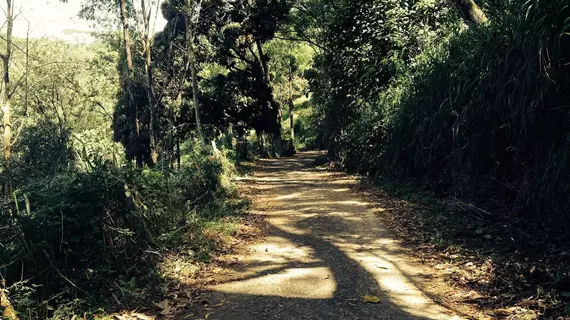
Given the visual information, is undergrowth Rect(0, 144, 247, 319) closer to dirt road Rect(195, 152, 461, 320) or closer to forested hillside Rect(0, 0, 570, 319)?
forested hillside Rect(0, 0, 570, 319)

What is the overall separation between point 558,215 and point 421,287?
6.36 feet

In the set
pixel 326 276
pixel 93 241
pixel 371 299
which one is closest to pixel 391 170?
pixel 326 276

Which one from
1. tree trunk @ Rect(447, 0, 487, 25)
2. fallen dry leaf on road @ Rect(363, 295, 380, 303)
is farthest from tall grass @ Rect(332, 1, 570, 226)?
fallen dry leaf on road @ Rect(363, 295, 380, 303)

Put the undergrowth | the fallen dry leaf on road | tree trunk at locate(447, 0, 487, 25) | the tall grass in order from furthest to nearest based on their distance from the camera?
1. tree trunk at locate(447, 0, 487, 25)
2. the tall grass
3. the undergrowth
4. the fallen dry leaf on road

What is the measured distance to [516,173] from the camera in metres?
6.32

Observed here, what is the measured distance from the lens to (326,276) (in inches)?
196

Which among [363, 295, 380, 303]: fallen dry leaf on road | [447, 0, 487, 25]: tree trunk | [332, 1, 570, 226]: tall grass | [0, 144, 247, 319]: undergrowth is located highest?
[447, 0, 487, 25]: tree trunk

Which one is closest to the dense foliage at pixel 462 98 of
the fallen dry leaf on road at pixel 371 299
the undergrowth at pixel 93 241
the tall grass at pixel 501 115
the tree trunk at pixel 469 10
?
the tall grass at pixel 501 115

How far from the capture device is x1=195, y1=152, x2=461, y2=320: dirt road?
409cm

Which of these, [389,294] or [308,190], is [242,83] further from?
[389,294]

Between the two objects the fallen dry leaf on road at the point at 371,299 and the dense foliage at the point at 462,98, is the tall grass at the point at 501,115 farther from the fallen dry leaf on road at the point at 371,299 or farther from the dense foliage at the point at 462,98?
the fallen dry leaf on road at the point at 371,299

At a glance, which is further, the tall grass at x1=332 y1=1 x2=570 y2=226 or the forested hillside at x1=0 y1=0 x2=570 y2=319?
the tall grass at x1=332 y1=1 x2=570 y2=226

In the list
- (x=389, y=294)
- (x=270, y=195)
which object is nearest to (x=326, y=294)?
(x=389, y=294)

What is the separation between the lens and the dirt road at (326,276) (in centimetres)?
409
